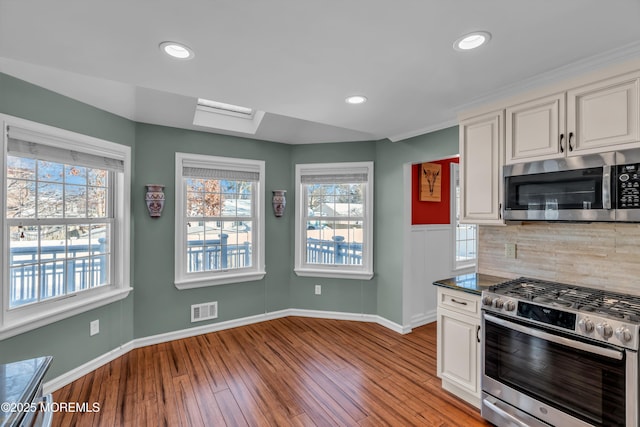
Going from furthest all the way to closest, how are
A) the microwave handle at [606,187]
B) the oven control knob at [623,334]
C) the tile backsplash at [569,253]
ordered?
the tile backsplash at [569,253], the microwave handle at [606,187], the oven control knob at [623,334]

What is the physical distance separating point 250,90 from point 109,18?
0.96 metres

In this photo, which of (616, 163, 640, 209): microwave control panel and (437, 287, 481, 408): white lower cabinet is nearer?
(616, 163, 640, 209): microwave control panel

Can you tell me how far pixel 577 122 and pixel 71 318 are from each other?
167 inches

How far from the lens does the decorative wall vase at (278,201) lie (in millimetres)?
4074

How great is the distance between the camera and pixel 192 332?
3.60m

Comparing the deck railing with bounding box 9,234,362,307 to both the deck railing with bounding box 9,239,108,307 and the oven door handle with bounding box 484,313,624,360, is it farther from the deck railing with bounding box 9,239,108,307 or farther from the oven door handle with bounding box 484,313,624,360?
the oven door handle with bounding box 484,313,624,360

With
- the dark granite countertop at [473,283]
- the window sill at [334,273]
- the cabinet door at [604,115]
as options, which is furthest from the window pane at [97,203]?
the cabinet door at [604,115]

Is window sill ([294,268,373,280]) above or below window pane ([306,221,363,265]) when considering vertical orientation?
below

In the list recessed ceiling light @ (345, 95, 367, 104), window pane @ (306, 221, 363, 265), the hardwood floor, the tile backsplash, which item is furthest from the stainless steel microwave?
window pane @ (306, 221, 363, 265)

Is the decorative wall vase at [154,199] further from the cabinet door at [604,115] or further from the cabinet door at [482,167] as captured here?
the cabinet door at [604,115]

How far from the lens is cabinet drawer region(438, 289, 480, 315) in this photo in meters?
2.25

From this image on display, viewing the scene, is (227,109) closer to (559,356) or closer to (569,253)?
(569,253)

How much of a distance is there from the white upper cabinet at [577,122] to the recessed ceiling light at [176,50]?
2246mm

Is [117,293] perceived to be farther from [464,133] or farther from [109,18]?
[464,133]
